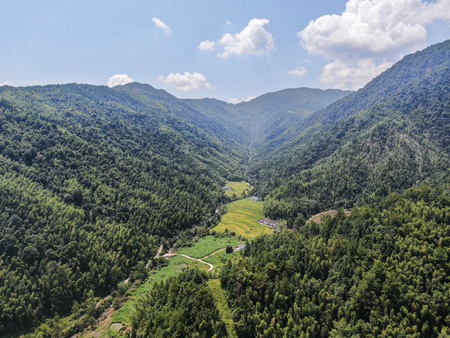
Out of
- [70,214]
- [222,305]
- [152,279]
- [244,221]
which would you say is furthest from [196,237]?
[222,305]

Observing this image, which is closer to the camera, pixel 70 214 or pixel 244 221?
pixel 70 214

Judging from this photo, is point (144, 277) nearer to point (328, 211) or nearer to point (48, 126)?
point (328, 211)

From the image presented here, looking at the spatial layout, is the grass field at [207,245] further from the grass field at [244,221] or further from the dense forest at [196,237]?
the grass field at [244,221]

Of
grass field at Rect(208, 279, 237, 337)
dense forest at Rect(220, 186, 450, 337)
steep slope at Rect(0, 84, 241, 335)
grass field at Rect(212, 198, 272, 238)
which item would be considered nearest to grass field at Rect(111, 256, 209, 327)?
steep slope at Rect(0, 84, 241, 335)

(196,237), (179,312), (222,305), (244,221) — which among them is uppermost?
(179,312)

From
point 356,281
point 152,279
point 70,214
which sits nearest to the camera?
point 356,281

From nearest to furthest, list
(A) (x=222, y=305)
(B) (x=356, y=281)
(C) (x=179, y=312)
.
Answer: (C) (x=179, y=312) < (B) (x=356, y=281) < (A) (x=222, y=305)

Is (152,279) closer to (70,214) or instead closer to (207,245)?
(207,245)
